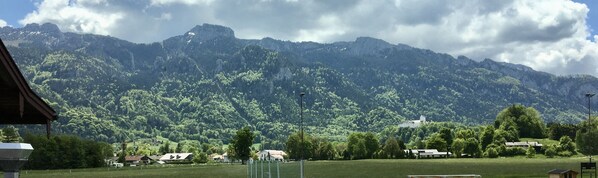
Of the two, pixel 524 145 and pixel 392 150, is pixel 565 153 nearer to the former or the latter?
pixel 524 145

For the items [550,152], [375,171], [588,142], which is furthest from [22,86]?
[550,152]

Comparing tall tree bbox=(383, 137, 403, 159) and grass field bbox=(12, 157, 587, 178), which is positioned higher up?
grass field bbox=(12, 157, 587, 178)

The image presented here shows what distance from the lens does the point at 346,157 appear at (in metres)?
163

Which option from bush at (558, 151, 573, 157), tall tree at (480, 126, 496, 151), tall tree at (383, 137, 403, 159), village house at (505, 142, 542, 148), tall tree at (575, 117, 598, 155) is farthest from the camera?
tall tree at (480, 126, 496, 151)

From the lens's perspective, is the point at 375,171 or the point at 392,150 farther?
the point at 392,150

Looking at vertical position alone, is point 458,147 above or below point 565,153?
above

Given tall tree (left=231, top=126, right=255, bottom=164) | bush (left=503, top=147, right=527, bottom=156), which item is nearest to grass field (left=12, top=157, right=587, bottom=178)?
tall tree (left=231, top=126, right=255, bottom=164)

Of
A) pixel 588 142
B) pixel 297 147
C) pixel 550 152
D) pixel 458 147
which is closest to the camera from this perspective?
pixel 588 142

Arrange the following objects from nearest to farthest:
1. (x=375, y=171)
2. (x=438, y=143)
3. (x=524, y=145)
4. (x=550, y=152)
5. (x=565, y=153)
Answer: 1. (x=375, y=171)
2. (x=550, y=152)
3. (x=565, y=153)
4. (x=524, y=145)
5. (x=438, y=143)

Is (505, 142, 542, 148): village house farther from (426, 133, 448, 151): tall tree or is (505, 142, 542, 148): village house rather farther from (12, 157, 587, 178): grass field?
(12, 157, 587, 178): grass field

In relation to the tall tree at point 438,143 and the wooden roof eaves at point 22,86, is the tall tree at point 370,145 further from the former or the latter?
the wooden roof eaves at point 22,86

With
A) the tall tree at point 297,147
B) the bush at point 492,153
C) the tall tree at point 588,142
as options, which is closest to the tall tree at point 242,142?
the tall tree at point 297,147

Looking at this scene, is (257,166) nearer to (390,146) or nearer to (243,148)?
(243,148)

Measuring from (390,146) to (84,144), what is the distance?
75226 mm
